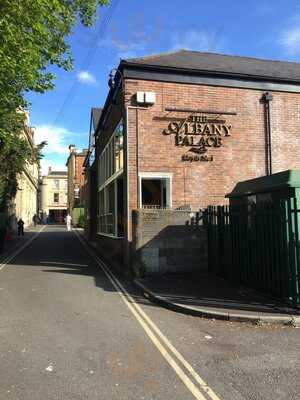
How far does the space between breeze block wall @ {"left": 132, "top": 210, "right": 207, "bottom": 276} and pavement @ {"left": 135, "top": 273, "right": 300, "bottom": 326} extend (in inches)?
19.7

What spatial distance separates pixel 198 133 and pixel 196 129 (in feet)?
0.49

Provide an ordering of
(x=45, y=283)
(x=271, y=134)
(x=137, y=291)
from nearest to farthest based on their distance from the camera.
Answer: (x=137, y=291)
(x=45, y=283)
(x=271, y=134)

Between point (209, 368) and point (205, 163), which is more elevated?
point (205, 163)

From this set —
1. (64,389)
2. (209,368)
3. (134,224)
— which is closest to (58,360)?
→ (64,389)

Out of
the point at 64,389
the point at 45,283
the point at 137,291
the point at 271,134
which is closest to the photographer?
the point at 64,389

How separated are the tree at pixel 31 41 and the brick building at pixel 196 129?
87.5 inches

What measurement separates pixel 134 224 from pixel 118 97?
5.74 metres

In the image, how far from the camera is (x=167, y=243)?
532 inches

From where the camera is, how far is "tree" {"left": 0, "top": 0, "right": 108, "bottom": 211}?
11.6 meters

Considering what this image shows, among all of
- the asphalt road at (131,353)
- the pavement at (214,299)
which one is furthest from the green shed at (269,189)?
the asphalt road at (131,353)

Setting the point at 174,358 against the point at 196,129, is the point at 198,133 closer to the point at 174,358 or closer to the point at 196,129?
the point at 196,129

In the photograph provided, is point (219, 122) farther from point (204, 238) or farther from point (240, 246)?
point (240, 246)

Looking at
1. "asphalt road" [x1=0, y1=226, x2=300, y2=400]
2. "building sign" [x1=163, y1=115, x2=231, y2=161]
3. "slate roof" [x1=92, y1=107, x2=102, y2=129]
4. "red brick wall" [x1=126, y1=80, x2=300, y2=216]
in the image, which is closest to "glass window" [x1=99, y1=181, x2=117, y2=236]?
"red brick wall" [x1=126, y1=80, x2=300, y2=216]

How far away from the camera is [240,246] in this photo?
11789 mm
